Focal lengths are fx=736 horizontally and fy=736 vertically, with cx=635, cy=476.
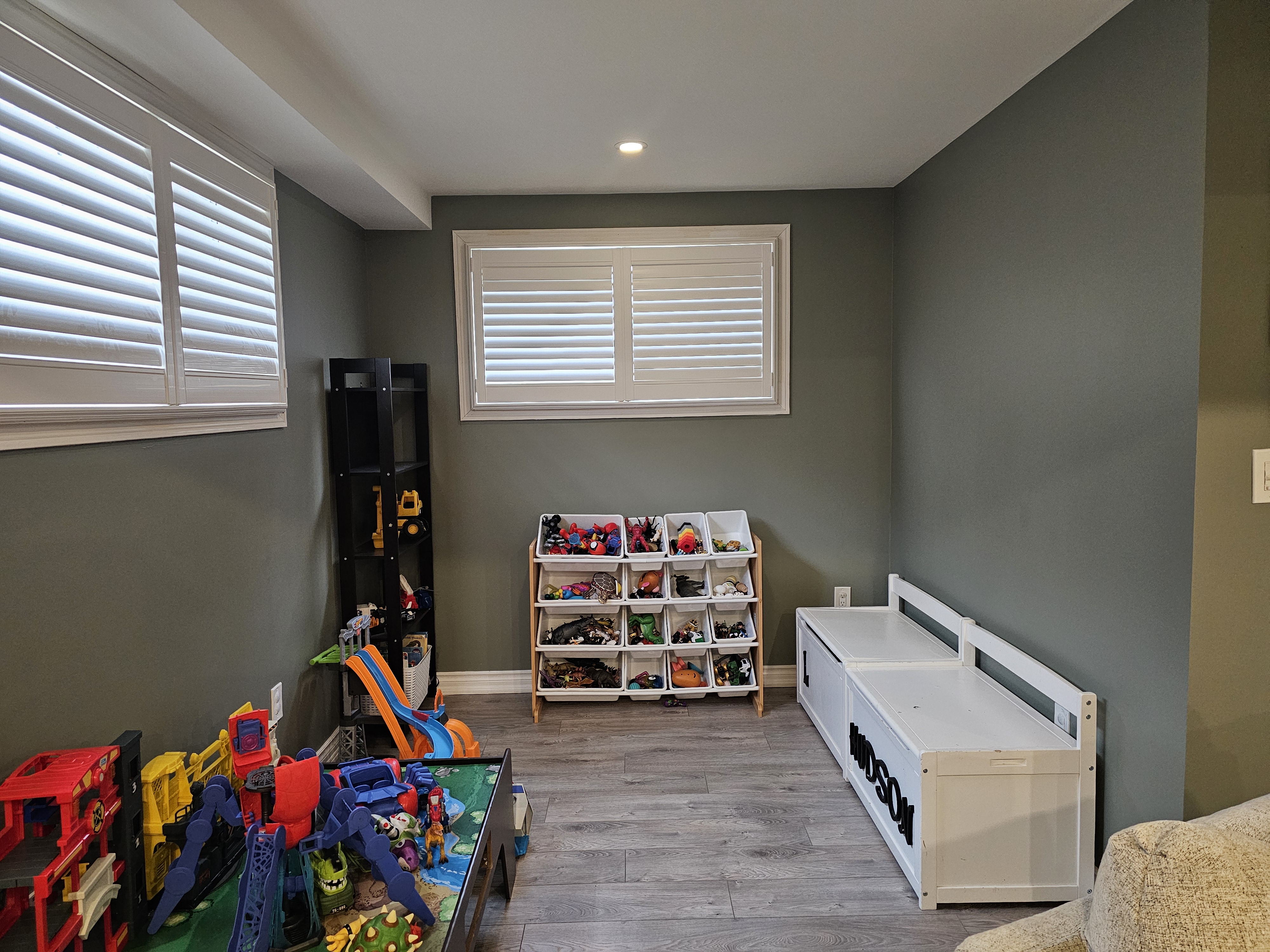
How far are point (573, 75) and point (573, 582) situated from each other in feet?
7.45

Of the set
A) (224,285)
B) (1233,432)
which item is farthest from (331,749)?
(1233,432)

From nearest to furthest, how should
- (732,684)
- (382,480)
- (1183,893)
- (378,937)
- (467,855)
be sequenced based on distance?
(1183,893) → (378,937) → (467,855) → (382,480) → (732,684)

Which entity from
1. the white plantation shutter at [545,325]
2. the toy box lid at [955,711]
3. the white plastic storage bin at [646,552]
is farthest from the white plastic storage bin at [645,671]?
the white plantation shutter at [545,325]

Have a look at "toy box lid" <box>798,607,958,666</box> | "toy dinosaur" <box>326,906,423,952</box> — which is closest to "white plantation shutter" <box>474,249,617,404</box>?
"toy box lid" <box>798,607,958,666</box>

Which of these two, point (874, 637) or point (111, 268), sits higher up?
point (111, 268)

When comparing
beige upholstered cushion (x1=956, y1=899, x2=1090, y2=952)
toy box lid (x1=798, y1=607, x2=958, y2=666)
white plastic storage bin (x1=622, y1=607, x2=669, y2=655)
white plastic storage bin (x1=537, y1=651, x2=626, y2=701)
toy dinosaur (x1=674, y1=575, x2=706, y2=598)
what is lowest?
white plastic storage bin (x1=537, y1=651, x2=626, y2=701)

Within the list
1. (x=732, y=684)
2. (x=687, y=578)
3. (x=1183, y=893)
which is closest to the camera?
(x=1183, y=893)

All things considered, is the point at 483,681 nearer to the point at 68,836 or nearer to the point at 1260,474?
the point at 68,836

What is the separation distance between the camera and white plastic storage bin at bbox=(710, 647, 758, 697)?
347 cm

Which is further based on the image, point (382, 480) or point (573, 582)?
point (573, 582)

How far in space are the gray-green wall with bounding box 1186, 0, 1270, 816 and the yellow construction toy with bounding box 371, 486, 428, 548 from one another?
114 inches

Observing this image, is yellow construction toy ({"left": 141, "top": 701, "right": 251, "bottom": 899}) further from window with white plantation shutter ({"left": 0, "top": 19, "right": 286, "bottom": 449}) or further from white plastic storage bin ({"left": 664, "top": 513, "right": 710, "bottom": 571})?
white plastic storage bin ({"left": 664, "top": 513, "right": 710, "bottom": 571})

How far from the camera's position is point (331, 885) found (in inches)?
63.5

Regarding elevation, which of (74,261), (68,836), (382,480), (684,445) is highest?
(74,261)
